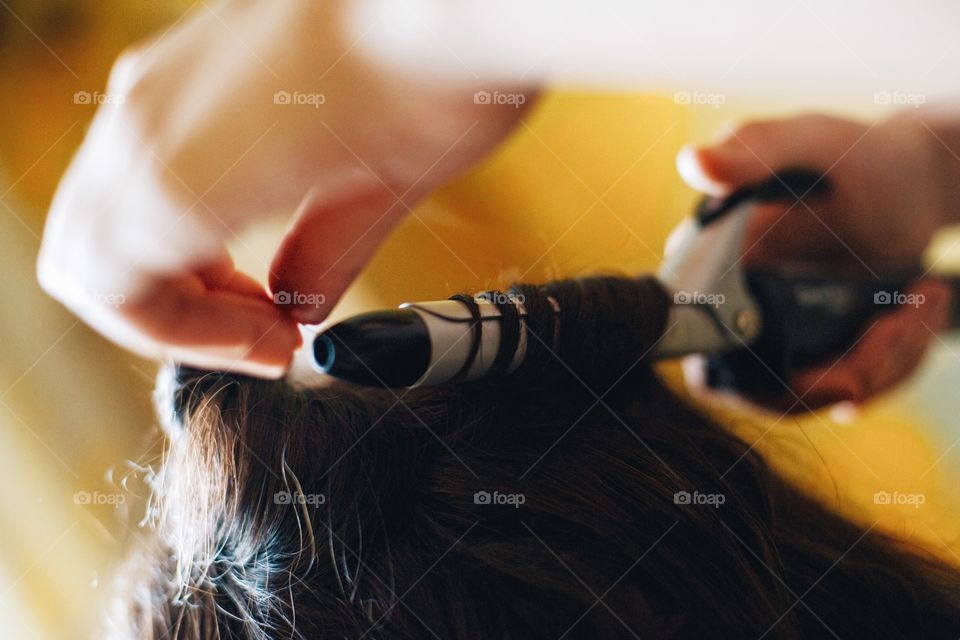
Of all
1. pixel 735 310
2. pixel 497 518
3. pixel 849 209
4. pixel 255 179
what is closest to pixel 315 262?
pixel 255 179

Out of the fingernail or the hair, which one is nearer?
the hair

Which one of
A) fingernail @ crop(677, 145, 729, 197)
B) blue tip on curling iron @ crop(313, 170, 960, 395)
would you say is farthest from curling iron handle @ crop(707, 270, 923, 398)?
fingernail @ crop(677, 145, 729, 197)

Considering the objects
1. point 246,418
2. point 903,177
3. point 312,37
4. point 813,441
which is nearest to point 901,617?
point 813,441

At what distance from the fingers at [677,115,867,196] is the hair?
205 mm

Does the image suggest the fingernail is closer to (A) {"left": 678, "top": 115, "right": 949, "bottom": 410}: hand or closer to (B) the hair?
(A) {"left": 678, "top": 115, "right": 949, "bottom": 410}: hand

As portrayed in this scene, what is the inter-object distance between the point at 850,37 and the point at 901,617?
667 mm

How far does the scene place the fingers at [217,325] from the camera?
54 centimetres

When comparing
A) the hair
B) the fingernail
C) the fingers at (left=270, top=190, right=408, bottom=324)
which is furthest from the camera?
the fingernail

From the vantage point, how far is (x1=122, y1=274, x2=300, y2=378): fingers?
0.54 meters

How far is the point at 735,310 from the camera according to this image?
0.63 metres

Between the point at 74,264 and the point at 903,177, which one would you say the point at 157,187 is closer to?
the point at 74,264

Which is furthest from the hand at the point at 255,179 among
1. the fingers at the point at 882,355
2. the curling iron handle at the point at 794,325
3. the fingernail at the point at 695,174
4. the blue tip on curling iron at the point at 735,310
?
the fingers at the point at 882,355

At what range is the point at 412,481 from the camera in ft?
1.62

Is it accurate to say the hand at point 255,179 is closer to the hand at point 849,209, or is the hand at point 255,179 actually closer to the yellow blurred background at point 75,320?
the yellow blurred background at point 75,320
